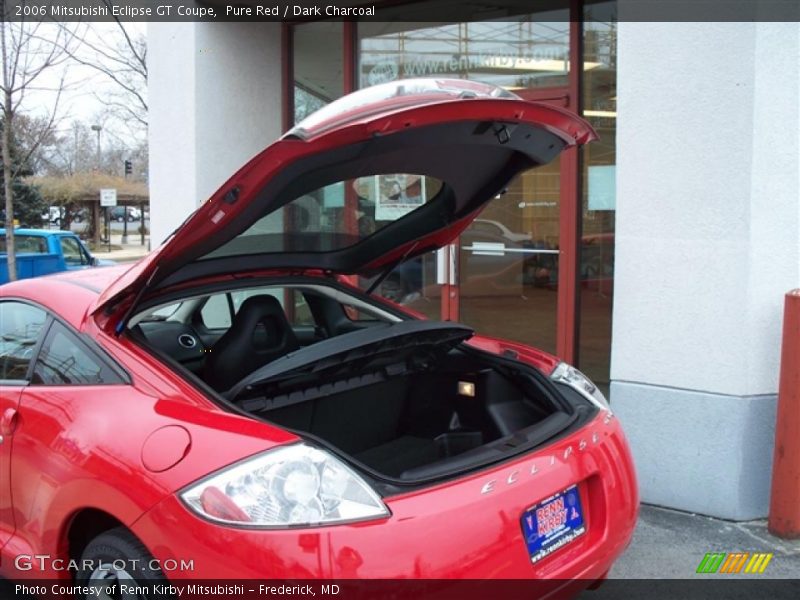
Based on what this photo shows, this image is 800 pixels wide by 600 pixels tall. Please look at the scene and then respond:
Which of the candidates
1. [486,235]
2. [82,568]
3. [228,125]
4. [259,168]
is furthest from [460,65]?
[82,568]

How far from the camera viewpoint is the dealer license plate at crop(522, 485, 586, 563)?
7.79ft

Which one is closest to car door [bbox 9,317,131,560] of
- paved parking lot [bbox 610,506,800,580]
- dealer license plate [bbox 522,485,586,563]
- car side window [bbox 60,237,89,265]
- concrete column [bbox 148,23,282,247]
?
dealer license plate [bbox 522,485,586,563]

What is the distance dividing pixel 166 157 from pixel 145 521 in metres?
5.38

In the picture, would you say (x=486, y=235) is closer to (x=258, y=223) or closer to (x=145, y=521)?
(x=258, y=223)

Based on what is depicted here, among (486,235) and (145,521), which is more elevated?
(486,235)

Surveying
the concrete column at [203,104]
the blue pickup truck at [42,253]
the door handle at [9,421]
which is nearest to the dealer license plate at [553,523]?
the door handle at [9,421]

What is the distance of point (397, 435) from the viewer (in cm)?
346

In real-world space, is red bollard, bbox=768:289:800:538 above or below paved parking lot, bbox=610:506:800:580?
above

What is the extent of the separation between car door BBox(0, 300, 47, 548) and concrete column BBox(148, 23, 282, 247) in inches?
142

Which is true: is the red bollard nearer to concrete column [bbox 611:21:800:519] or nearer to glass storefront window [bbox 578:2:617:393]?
concrete column [bbox 611:21:800:519]

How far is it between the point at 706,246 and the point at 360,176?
213cm

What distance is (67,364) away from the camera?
2906mm

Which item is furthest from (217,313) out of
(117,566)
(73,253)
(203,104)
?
(73,253)

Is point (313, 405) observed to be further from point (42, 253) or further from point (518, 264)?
point (42, 253)
